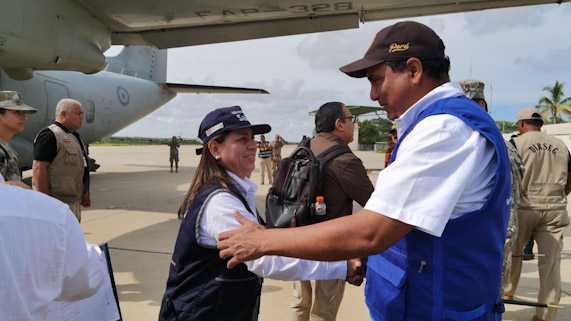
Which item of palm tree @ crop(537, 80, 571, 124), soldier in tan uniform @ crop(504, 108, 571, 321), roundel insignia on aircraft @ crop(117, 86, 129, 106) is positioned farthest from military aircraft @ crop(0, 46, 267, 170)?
palm tree @ crop(537, 80, 571, 124)

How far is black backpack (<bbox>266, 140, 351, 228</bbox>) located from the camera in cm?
294

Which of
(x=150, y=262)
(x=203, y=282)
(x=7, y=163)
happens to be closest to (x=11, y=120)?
(x=7, y=163)

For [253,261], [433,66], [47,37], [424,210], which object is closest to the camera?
[424,210]

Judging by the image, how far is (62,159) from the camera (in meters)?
4.42

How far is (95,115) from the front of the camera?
1261 cm

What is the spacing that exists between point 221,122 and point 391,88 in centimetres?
93

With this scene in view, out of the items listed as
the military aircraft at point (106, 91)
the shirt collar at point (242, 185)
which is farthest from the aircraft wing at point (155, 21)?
the shirt collar at point (242, 185)

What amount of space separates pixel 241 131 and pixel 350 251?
1.03m

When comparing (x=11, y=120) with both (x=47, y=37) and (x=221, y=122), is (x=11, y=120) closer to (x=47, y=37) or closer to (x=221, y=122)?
(x=47, y=37)

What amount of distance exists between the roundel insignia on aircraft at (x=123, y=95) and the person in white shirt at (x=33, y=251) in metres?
14.2

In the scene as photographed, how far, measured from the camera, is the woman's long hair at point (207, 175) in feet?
6.36

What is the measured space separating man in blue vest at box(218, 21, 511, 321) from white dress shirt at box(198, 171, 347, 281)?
144 mm

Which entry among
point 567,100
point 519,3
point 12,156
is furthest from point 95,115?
point 567,100

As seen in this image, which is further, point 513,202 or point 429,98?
point 513,202
